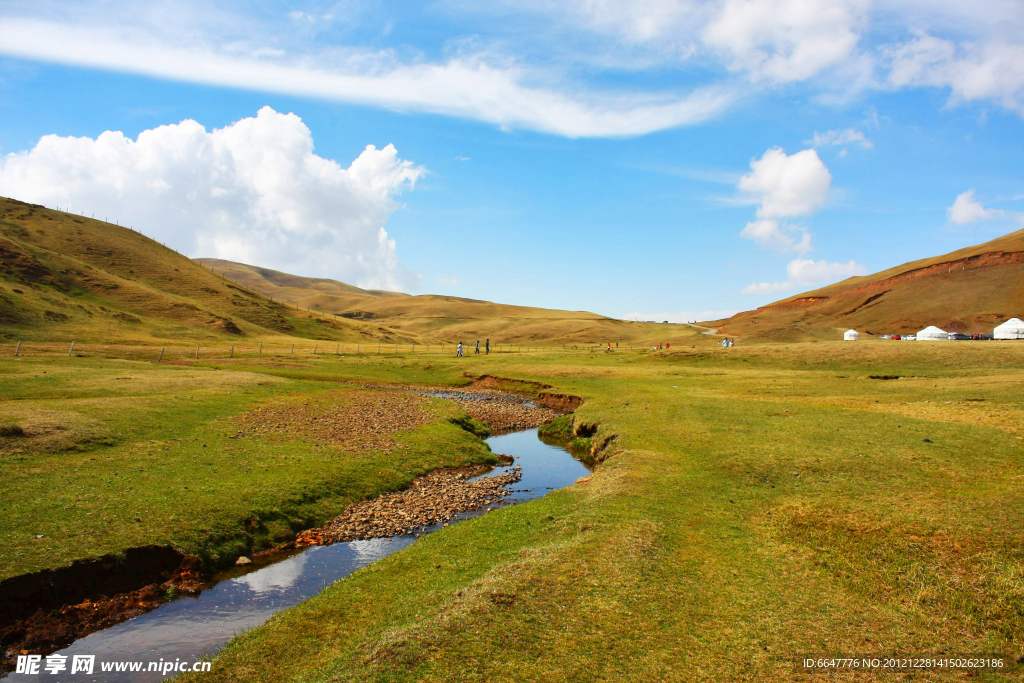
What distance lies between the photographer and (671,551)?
1327 cm

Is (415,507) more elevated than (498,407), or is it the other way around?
(498,407)

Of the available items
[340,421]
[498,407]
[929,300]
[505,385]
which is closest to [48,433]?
[340,421]

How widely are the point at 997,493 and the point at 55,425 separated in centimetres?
3534

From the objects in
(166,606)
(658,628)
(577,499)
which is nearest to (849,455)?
(577,499)

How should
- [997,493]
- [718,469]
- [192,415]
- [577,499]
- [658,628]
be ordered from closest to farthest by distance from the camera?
1. [658,628]
2. [997,493]
3. [577,499]
4. [718,469]
5. [192,415]

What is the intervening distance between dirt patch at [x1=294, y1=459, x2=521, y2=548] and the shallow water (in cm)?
59

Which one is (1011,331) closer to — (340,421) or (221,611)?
(340,421)

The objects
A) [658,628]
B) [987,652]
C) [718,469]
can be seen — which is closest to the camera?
[987,652]

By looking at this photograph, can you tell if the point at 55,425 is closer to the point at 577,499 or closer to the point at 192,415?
the point at 192,415

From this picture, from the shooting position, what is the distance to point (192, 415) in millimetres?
28297

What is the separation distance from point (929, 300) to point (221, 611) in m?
189

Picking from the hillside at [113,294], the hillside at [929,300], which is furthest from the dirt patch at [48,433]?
the hillside at [929,300]

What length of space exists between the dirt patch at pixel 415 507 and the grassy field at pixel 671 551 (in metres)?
1.60

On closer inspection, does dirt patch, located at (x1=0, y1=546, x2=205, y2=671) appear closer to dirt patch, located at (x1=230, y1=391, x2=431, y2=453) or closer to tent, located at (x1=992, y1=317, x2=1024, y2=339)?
dirt patch, located at (x1=230, y1=391, x2=431, y2=453)
